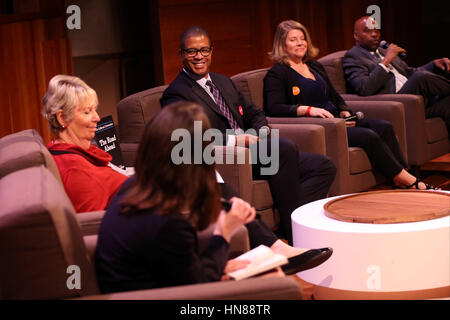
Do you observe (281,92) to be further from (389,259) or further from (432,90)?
(389,259)

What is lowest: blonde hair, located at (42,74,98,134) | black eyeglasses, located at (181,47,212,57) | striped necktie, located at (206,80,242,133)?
striped necktie, located at (206,80,242,133)

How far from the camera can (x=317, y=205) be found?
3227 millimetres

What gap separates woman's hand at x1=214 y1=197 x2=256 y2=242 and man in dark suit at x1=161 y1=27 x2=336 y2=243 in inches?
69.5

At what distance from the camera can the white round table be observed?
2.66 metres

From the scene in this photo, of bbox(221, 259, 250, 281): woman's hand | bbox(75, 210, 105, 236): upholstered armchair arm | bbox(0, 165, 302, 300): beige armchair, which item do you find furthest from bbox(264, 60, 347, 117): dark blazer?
bbox(0, 165, 302, 300): beige armchair

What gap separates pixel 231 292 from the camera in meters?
1.71

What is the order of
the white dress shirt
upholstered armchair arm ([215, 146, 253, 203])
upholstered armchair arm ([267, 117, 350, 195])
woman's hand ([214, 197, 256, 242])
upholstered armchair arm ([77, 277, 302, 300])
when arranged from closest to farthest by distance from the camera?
upholstered armchair arm ([77, 277, 302, 300]), woman's hand ([214, 197, 256, 242]), upholstered armchair arm ([215, 146, 253, 203]), upholstered armchair arm ([267, 117, 350, 195]), the white dress shirt

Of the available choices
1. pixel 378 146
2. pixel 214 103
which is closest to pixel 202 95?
pixel 214 103

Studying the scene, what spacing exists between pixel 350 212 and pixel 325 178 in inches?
42.1

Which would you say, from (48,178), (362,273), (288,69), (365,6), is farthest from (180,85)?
(365,6)

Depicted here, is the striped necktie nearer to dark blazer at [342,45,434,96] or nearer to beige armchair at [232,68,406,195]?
beige armchair at [232,68,406,195]

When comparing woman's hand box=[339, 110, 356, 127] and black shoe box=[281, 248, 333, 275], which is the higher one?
woman's hand box=[339, 110, 356, 127]

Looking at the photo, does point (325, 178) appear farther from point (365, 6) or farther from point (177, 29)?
point (365, 6)

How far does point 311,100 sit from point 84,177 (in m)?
2.35
